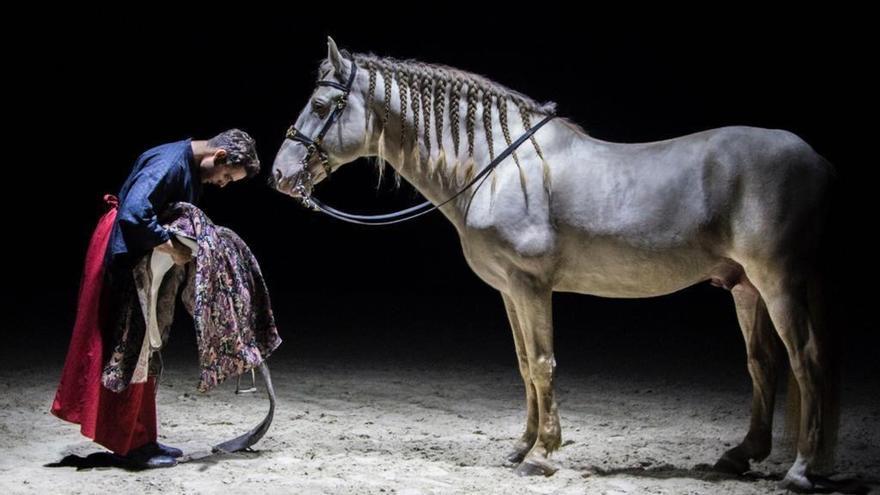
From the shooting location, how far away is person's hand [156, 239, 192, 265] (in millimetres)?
3604

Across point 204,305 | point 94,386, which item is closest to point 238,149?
point 204,305

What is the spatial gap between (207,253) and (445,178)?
100cm

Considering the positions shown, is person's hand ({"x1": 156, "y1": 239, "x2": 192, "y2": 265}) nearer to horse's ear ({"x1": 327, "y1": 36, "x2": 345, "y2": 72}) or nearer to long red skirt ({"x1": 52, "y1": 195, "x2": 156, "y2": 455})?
long red skirt ({"x1": 52, "y1": 195, "x2": 156, "y2": 455})

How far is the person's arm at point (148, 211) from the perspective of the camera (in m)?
3.50

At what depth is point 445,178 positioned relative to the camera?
3.86 metres

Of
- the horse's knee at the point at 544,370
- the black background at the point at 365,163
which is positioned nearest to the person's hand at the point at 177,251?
the horse's knee at the point at 544,370

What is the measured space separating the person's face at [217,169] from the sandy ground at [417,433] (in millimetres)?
1176

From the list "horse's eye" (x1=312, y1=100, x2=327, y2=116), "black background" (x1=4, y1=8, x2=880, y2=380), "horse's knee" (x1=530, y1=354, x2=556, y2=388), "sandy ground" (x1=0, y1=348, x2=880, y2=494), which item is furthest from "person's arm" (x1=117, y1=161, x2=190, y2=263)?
"black background" (x1=4, y1=8, x2=880, y2=380)

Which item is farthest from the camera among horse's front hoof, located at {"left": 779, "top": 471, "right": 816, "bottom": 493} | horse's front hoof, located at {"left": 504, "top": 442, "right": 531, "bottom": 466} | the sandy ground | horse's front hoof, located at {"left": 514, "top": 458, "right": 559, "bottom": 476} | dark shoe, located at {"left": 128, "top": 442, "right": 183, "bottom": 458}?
horse's front hoof, located at {"left": 504, "top": 442, "right": 531, "bottom": 466}

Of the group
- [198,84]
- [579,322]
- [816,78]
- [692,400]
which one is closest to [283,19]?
[198,84]

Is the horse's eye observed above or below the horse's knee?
above

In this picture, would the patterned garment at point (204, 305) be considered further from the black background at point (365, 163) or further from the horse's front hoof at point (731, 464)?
the black background at point (365, 163)

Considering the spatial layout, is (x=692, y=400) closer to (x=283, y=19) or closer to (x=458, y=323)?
(x=458, y=323)

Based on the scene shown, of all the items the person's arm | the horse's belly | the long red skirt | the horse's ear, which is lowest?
the long red skirt
